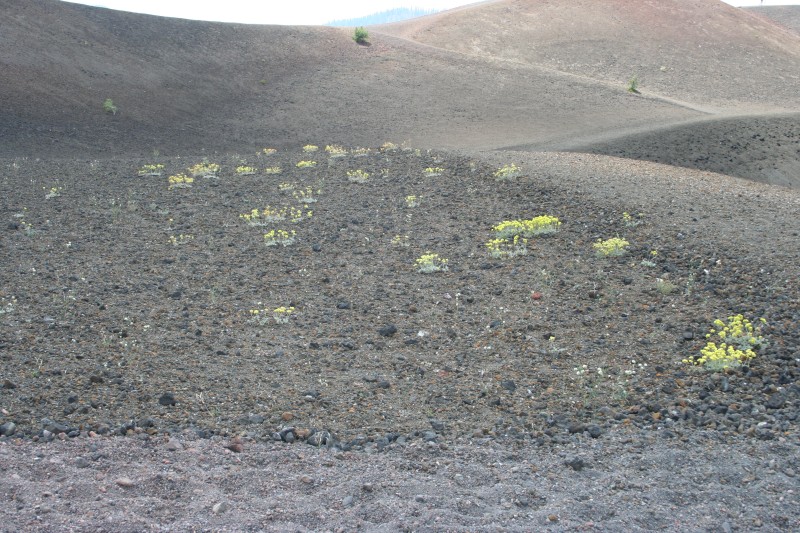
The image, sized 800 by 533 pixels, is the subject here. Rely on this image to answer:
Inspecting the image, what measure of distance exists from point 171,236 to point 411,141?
41.3ft

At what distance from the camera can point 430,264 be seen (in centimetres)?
807

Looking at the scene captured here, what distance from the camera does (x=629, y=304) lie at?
7.05 meters

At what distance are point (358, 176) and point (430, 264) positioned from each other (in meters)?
4.66

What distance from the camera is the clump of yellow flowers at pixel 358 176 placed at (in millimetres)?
12225

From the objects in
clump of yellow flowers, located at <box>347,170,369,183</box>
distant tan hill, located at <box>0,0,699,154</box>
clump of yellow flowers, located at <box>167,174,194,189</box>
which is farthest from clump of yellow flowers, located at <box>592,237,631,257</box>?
distant tan hill, located at <box>0,0,699,154</box>

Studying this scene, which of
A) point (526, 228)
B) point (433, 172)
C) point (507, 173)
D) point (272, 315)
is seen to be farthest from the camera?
point (433, 172)

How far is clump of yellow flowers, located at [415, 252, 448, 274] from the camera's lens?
806cm

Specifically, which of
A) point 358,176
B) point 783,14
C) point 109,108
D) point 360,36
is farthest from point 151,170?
point 783,14

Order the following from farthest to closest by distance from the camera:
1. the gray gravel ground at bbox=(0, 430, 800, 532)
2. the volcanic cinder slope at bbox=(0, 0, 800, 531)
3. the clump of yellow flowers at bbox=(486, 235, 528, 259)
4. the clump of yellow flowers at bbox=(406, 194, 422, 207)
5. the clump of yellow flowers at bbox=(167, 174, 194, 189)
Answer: the clump of yellow flowers at bbox=(167, 174, 194, 189)
the clump of yellow flowers at bbox=(406, 194, 422, 207)
the clump of yellow flowers at bbox=(486, 235, 528, 259)
the volcanic cinder slope at bbox=(0, 0, 800, 531)
the gray gravel ground at bbox=(0, 430, 800, 532)

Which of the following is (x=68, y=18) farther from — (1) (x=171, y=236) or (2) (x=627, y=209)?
(2) (x=627, y=209)

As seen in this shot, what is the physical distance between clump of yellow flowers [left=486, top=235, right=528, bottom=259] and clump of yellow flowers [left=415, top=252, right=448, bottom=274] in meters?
0.63

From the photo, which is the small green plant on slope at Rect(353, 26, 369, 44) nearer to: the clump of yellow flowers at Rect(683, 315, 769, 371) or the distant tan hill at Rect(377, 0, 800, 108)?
the distant tan hill at Rect(377, 0, 800, 108)

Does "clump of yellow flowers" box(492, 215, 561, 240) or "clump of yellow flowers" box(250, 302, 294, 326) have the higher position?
"clump of yellow flowers" box(492, 215, 561, 240)

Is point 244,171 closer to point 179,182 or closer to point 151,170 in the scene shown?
point 179,182
